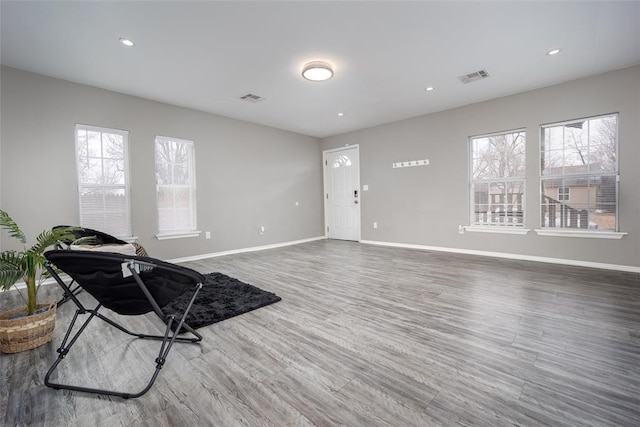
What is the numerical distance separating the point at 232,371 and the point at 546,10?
397 cm

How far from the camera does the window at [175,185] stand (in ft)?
15.3

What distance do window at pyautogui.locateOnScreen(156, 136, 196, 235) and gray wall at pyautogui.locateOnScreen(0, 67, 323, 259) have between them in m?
0.13

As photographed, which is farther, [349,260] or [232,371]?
[349,260]

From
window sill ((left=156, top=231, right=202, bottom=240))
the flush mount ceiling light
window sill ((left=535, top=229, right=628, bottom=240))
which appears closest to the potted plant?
window sill ((left=156, top=231, right=202, bottom=240))

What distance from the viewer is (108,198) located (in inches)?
161

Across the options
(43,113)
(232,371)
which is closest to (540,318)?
(232,371)

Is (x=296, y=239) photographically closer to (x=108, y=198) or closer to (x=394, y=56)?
(x=108, y=198)

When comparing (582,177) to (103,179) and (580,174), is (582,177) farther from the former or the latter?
(103,179)

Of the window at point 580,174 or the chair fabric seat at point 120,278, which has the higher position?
the window at point 580,174

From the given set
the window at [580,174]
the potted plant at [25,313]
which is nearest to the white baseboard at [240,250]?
the potted plant at [25,313]

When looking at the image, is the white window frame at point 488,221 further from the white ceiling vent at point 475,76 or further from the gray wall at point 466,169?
the white ceiling vent at point 475,76

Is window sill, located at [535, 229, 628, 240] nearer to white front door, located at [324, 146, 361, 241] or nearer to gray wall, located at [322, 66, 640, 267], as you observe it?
gray wall, located at [322, 66, 640, 267]

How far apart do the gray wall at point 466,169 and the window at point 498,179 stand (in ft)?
0.47

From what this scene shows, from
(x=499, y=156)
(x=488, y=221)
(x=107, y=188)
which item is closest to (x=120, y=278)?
(x=107, y=188)
